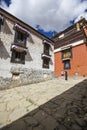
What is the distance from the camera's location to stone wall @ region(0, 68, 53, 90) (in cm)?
1208

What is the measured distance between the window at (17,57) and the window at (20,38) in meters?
1.30

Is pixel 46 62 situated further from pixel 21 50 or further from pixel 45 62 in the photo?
pixel 21 50

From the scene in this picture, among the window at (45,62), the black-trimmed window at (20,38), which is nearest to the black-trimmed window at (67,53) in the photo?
the window at (45,62)

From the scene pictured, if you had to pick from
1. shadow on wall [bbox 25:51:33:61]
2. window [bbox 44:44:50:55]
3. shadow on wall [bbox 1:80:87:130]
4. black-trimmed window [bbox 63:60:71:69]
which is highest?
window [bbox 44:44:50:55]

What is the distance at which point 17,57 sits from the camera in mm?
13836

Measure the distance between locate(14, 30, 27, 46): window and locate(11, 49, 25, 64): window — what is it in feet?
4.28

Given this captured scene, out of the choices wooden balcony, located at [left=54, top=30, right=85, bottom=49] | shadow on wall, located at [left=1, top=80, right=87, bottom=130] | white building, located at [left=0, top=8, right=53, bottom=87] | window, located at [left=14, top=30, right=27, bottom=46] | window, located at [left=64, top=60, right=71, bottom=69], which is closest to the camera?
shadow on wall, located at [left=1, top=80, right=87, bottom=130]

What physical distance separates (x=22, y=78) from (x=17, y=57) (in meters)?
2.80

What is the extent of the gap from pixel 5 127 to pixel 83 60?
605 inches

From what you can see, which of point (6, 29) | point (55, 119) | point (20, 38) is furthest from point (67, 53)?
point (55, 119)

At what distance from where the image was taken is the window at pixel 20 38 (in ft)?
45.7

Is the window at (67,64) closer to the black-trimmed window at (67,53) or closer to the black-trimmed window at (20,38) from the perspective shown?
the black-trimmed window at (67,53)

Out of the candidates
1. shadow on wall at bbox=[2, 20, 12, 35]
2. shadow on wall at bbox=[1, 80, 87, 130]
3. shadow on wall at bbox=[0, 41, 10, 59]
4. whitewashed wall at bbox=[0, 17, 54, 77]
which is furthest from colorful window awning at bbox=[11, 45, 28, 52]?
shadow on wall at bbox=[1, 80, 87, 130]

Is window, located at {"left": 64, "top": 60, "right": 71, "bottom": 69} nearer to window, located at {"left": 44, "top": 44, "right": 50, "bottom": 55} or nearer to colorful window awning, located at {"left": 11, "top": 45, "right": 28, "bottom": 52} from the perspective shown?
window, located at {"left": 44, "top": 44, "right": 50, "bottom": 55}
